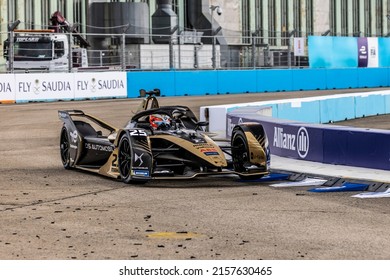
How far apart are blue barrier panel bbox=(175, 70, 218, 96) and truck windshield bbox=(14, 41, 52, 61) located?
16.3 ft

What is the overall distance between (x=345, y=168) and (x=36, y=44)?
27528 mm

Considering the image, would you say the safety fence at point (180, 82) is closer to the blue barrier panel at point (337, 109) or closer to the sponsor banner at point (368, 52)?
the sponsor banner at point (368, 52)

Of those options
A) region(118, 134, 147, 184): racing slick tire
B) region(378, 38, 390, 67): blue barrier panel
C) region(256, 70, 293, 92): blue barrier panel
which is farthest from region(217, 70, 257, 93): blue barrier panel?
region(118, 134, 147, 184): racing slick tire

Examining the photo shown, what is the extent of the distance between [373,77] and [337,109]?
69.7 ft

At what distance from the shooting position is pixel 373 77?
4769cm

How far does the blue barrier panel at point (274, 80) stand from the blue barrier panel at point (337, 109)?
1532cm

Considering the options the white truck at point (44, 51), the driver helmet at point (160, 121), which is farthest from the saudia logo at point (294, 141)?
the white truck at point (44, 51)

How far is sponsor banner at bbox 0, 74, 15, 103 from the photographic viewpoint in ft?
111

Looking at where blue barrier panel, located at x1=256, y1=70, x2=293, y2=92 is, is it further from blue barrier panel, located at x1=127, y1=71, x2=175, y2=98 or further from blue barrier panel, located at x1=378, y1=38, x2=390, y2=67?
blue barrier panel, located at x1=127, y1=71, x2=175, y2=98

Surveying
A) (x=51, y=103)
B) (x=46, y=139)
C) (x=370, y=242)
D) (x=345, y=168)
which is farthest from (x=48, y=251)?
(x=51, y=103)

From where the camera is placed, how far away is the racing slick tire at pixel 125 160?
1306 centimetres

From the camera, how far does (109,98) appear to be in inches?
1460

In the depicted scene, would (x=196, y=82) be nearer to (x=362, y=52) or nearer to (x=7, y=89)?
(x=7, y=89)

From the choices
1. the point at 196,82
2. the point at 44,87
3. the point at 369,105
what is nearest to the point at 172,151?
the point at 369,105
